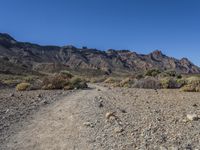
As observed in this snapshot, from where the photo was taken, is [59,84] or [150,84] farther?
[150,84]

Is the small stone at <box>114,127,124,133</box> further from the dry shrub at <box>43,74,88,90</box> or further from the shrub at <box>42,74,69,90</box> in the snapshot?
the shrub at <box>42,74,69,90</box>

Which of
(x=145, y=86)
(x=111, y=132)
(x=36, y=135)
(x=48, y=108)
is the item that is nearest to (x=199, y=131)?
(x=111, y=132)

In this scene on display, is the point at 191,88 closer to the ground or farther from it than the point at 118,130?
farther from it

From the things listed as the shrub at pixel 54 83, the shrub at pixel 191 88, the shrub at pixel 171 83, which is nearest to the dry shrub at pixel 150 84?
the shrub at pixel 171 83

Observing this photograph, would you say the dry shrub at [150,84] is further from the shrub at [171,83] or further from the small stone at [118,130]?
the small stone at [118,130]

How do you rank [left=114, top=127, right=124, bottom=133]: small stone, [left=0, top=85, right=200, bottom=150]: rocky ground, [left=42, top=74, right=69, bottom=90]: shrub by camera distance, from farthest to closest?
[left=42, top=74, right=69, bottom=90]: shrub → [left=114, top=127, right=124, bottom=133]: small stone → [left=0, top=85, right=200, bottom=150]: rocky ground

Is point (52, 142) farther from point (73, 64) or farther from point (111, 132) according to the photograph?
point (73, 64)

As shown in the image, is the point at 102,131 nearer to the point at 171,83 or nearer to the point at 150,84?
the point at 150,84

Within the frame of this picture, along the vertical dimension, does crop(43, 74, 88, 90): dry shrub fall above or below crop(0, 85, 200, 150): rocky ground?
above

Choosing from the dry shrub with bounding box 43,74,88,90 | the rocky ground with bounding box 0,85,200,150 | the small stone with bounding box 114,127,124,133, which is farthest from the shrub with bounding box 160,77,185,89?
the small stone with bounding box 114,127,124,133

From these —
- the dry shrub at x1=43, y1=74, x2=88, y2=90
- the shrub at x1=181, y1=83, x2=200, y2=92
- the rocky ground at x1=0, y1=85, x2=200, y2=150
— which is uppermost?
the shrub at x1=181, y1=83, x2=200, y2=92

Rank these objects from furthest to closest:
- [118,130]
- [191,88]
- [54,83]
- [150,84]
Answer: [150,84], [54,83], [191,88], [118,130]

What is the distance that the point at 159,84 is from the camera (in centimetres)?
2700

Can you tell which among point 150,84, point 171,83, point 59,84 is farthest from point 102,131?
point 171,83
